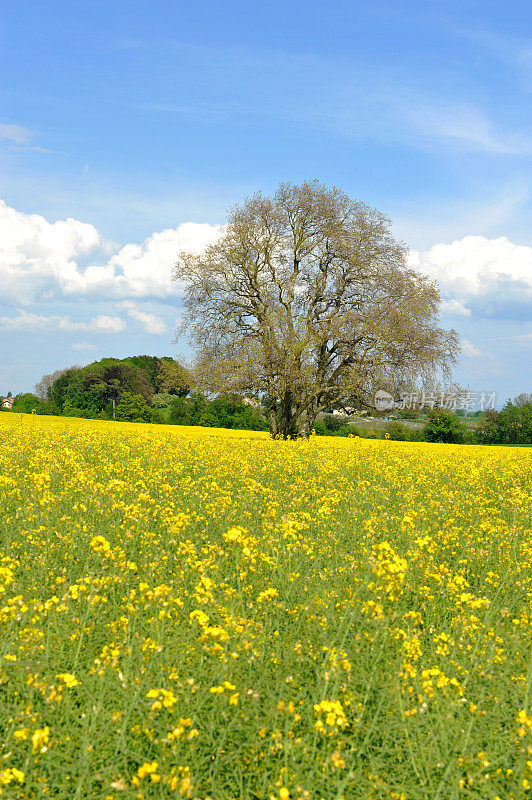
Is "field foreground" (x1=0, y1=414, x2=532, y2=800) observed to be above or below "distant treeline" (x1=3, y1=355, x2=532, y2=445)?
below

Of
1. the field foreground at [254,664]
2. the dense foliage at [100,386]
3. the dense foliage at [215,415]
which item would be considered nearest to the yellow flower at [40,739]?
the field foreground at [254,664]

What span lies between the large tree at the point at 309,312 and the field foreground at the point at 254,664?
17309 millimetres

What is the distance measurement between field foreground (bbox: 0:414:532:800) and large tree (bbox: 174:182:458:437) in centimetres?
1731

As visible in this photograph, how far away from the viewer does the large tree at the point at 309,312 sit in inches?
914

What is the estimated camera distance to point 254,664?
10.7 feet

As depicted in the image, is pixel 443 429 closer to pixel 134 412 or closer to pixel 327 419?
pixel 327 419

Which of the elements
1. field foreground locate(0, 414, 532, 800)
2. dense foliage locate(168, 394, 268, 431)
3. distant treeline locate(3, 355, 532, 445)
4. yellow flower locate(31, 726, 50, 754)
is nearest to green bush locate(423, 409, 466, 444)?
distant treeline locate(3, 355, 532, 445)

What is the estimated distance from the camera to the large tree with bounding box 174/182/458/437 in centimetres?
2320

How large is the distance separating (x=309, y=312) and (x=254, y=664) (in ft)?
75.4

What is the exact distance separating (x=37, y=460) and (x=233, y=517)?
475 cm

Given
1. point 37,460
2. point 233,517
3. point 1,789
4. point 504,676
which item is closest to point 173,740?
point 1,789

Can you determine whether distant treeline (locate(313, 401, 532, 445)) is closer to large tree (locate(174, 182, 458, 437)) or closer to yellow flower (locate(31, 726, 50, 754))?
large tree (locate(174, 182, 458, 437))

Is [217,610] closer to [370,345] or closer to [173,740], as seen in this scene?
[173,740]

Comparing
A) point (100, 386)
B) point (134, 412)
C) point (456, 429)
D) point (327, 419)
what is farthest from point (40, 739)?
point (100, 386)
